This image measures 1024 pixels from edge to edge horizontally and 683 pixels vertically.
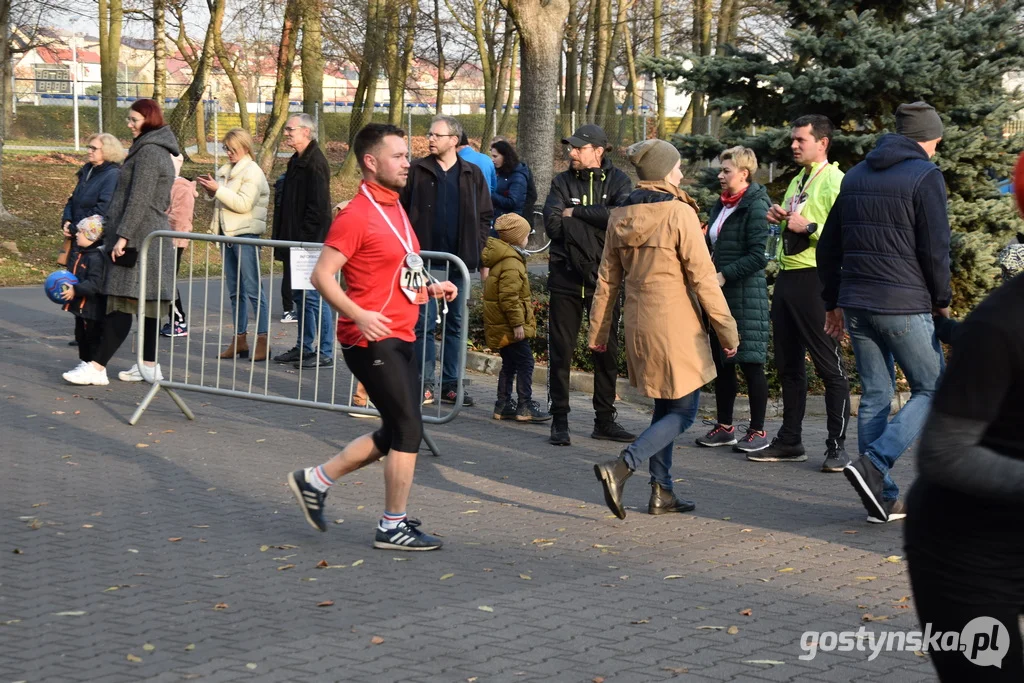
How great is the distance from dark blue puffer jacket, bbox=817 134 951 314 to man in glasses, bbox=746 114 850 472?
1211mm

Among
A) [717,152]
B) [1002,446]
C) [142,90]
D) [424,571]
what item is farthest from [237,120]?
[1002,446]

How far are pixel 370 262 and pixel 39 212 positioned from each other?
19861 mm

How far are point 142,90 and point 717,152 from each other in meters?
40.8

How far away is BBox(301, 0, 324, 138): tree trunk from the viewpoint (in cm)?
2911

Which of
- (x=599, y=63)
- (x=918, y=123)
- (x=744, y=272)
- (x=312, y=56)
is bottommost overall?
(x=744, y=272)

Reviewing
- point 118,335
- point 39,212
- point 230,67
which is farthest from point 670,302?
point 230,67

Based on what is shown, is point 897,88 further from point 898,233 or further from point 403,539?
point 403,539

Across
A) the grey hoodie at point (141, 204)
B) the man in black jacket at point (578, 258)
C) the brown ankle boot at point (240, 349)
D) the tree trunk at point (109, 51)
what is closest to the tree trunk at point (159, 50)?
the tree trunk at point (109, 51)

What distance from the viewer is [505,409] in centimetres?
941

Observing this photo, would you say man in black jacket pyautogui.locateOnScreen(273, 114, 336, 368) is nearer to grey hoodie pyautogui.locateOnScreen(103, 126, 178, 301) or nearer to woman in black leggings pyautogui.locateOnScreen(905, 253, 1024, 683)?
grey hoodie pyautogui.locateOnScreen(103, 126, 178, 301)

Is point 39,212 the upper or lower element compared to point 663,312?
lower

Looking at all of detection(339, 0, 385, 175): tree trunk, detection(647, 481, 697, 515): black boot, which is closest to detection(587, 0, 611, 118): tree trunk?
detection(339, 0, 385, 175): tree trunk

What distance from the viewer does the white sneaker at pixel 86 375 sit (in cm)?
1022

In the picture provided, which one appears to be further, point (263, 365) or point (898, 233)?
point (263, 365)
